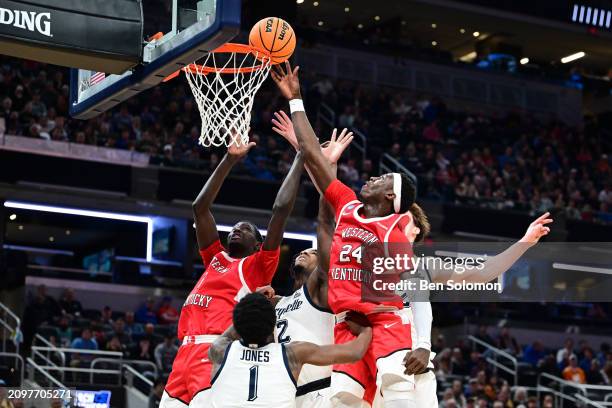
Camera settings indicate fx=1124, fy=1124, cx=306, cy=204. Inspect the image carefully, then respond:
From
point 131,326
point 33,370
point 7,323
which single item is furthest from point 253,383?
point 7,323

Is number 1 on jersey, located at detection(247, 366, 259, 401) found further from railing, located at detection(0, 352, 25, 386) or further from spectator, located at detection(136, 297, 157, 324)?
spectator, located at detection(136, 297, 157, 324)

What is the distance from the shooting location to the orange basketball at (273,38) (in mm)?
9266

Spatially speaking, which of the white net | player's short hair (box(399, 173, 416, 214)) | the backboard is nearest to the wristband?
player's short hair (box(399, 173, 416, 214))

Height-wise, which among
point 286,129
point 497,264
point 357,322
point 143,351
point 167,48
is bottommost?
point 143,351

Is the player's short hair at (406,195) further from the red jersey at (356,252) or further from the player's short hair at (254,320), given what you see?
the player's short hair at (254,320)

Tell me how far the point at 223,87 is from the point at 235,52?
1.06 ft

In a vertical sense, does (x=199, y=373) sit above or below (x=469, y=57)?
below

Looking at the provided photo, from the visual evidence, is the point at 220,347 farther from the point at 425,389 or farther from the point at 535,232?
the point at 535,232

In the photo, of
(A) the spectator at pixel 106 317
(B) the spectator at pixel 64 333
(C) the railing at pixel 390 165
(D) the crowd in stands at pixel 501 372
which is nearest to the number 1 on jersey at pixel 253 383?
(D) the crowd in stands at pixel 501 372

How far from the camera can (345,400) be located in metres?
7.55

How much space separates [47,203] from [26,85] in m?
2.45

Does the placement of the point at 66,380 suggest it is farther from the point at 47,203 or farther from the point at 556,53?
the point at 556,53

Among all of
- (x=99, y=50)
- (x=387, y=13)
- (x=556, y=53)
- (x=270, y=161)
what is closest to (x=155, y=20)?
(x=99, y=50)

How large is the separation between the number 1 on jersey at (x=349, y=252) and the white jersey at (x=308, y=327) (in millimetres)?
676
